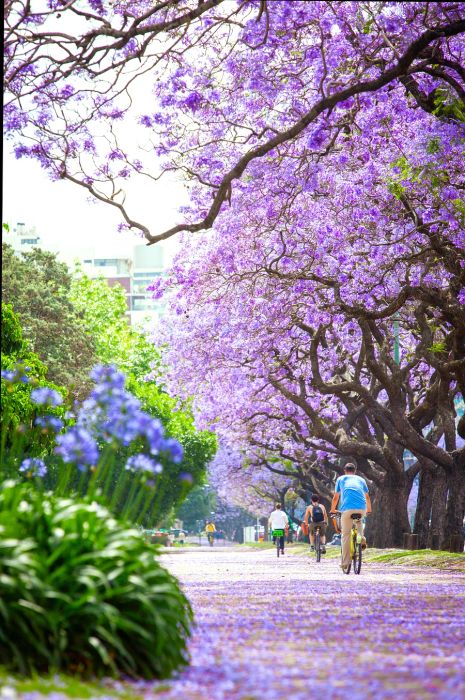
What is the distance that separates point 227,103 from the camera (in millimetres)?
18156

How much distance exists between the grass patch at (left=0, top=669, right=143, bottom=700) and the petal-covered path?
15 centimetres

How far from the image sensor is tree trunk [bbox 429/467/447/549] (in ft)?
99.8

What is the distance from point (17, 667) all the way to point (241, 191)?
17.3 m

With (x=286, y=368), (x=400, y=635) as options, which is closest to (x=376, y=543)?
(x=286, y=368)

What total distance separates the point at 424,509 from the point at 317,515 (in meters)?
2.83

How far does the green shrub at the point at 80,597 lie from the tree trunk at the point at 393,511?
28.5 metres

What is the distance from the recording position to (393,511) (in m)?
35.4

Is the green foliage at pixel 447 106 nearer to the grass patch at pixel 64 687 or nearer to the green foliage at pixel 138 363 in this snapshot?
the grass patch at pixel 64 687

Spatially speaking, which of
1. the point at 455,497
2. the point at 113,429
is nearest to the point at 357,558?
the point at 455,497

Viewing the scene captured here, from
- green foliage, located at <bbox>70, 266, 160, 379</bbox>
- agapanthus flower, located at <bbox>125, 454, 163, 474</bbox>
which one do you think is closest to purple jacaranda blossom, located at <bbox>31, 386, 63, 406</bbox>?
agapanthus flower, located at <bbox>125, 454, 163, 474</bbox>

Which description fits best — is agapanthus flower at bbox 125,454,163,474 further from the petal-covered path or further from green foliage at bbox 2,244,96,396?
green foliage at bbox 2,244,96,396

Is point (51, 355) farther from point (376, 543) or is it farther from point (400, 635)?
point (400, 635)

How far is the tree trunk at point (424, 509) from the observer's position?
1236 inches

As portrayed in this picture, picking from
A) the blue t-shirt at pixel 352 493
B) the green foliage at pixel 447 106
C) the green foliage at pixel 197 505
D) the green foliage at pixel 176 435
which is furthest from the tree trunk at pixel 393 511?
the green foliage at pixel 197 505
